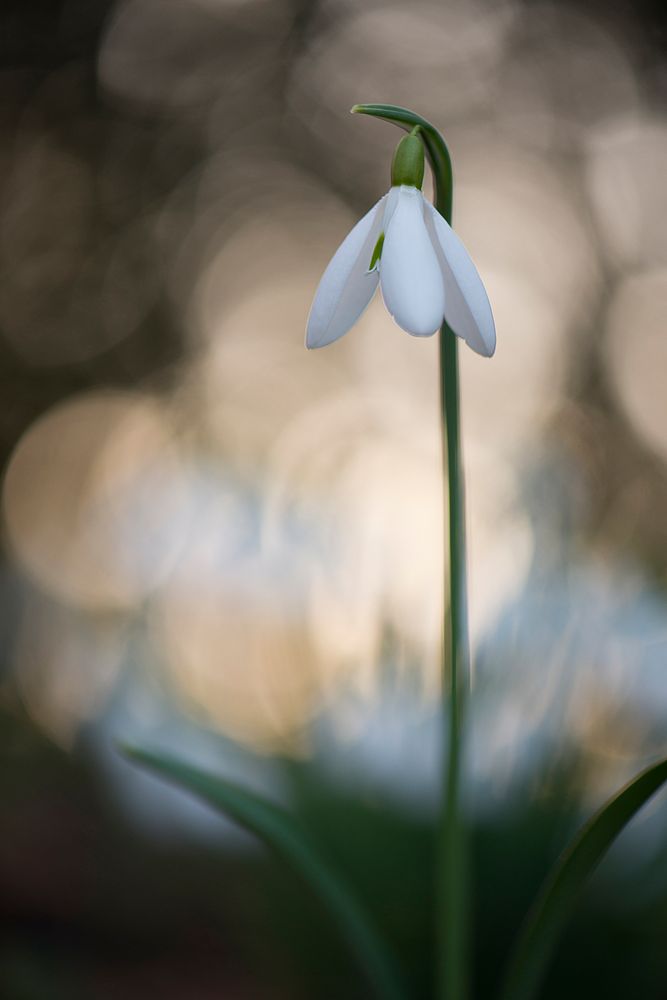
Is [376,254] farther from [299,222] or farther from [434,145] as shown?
[299,222]

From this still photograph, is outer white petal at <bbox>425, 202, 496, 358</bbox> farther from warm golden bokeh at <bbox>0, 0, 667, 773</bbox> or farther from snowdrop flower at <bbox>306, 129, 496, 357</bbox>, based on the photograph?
warm golden bokeh at <bbox>0, 0, 667, 773</bbox>

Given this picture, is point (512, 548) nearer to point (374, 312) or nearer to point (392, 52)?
point (374, 312)

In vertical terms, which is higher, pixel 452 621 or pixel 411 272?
pixel 411 272

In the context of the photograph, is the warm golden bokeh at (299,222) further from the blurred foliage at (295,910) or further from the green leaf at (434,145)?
the green leaf at (434,145)

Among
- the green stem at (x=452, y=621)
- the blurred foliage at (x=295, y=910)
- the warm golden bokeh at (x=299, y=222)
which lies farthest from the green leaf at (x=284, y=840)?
the warm golden bokeh at (x=299, y=222)

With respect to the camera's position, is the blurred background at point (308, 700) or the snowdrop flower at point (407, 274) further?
the blurred background at point (308, 700)

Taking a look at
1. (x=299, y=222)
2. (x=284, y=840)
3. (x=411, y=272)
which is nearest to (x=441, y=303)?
(x=411, y=272)
